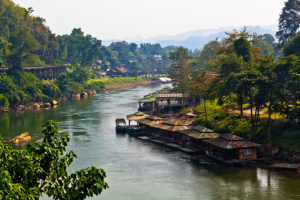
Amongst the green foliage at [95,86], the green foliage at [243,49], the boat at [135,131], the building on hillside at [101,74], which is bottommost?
the boat at [135,131]

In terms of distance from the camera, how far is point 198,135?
37250mm

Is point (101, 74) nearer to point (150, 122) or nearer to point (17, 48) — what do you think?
point (17, 48)

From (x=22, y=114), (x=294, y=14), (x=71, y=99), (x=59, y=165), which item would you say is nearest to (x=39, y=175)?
(x=59, y=165)

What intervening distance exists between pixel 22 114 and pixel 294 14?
6380 centimetres

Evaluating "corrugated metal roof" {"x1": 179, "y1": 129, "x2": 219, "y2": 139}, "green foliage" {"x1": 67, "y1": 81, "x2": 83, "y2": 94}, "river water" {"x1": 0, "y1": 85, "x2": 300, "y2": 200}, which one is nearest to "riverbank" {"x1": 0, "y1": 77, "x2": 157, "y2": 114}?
"green foliage" {"x1": 67, "y1": 81, "x2": 83, "y2": 94}

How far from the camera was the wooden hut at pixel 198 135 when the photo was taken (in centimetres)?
3694

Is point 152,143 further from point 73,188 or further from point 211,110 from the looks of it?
point 73,188

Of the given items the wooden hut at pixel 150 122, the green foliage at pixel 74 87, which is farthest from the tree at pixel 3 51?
the wooden hut at pixel 150 122

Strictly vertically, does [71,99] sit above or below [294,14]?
below

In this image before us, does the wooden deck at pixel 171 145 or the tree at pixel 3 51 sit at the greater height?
the tree at pixel 3 51

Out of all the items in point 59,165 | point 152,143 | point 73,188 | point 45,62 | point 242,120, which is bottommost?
point 152,143

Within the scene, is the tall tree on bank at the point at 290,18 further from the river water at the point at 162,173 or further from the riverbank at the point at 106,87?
the riverbank at the point at 106,87

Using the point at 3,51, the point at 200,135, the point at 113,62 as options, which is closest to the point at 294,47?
the point at 200,135

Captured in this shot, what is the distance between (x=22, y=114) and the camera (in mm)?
69250
